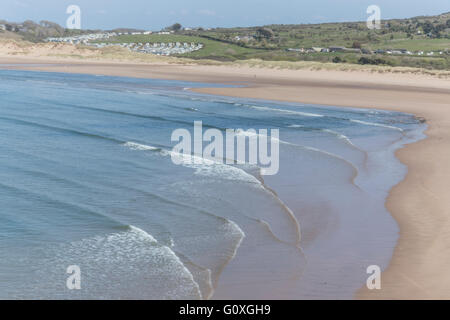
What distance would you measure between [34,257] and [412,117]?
2092 cm

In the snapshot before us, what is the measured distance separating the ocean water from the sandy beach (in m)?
0.37

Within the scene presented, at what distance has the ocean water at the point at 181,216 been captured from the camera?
24.0ft

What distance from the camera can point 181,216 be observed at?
10.0 metres

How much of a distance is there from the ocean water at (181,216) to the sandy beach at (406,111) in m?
0.37

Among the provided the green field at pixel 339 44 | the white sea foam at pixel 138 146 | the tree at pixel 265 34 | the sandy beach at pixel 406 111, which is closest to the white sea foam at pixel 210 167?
the white sea foam at pixel 138 146

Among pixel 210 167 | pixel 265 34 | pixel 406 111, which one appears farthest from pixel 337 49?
pixel 210 167

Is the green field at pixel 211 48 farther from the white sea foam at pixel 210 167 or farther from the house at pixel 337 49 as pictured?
the white sea foam at pixel 210 167

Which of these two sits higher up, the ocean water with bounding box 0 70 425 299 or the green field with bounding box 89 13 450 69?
the green field with bounding box 89 13 450 69

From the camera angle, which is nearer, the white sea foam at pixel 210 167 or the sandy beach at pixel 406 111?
the sandy beach at pixel 406 111

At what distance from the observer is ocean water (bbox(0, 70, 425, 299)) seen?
24.0 ft

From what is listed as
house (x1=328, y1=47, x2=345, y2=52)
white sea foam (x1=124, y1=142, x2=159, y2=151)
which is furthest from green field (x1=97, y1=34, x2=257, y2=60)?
white sea foam (x1=124, y1=142, x2=159, y2=151)

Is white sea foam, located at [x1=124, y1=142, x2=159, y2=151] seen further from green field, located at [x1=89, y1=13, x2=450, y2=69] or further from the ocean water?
green field, located at [x1=89, y1=13, x2=450, y2=69]
